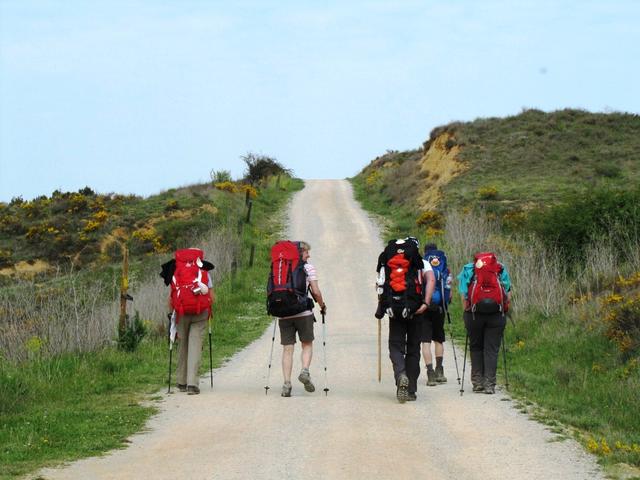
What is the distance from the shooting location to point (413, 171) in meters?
60.0

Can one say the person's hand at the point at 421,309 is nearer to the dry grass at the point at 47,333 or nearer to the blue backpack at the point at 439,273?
the blue backpack at the point at 439,273

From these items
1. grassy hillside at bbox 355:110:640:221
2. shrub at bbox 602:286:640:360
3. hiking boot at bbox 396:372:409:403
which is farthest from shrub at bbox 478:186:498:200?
hiking boot at bbox 396:372:409:403

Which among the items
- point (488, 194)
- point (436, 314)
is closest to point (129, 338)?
point (436, 314)

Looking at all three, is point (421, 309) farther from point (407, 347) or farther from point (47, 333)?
point (47, 333)

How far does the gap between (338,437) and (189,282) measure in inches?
156

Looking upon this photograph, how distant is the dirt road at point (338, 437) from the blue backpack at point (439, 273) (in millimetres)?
1273

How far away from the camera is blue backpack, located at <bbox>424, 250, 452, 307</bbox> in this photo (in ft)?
46.3

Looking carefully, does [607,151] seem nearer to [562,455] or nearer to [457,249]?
[457,249]

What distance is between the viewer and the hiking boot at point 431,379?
1388cm

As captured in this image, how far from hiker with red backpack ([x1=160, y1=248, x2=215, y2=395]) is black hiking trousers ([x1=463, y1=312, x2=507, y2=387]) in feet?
12.0

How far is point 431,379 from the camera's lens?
13945 millimetres

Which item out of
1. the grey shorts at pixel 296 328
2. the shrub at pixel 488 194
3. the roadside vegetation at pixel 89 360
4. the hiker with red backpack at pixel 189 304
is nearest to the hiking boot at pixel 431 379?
the grey shorts at pixel 296 328

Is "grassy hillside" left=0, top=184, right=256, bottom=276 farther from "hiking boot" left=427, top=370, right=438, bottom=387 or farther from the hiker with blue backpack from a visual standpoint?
"hiking boot" left=427, top=370, right=438, bottom=387

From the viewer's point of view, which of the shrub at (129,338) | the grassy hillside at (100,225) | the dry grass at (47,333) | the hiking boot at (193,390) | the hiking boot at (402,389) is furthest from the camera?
the grassy hillside at (100,225)
